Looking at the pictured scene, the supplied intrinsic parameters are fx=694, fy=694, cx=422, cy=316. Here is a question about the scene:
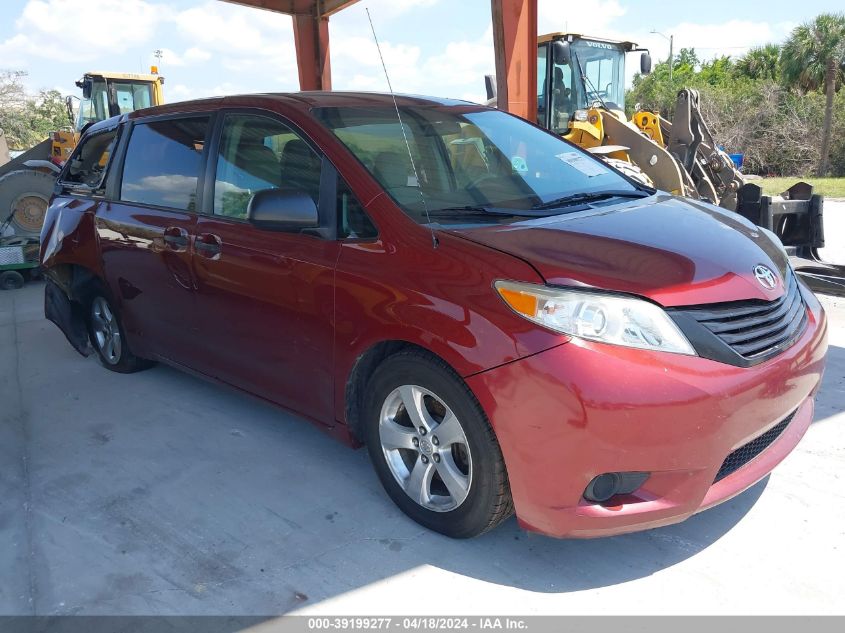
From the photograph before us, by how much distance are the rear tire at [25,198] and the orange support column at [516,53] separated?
6304 millimetres

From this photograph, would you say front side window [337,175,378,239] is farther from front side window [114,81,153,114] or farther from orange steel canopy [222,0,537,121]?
front side window [114,81,153,114]

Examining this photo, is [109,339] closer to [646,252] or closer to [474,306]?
[474,306]

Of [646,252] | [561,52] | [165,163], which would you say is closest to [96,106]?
[561,52]

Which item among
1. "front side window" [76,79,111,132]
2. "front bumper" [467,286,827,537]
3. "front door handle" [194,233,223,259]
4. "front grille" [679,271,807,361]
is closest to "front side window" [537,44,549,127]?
"front door handle" [194,233,223,259]

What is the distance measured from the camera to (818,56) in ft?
88.5

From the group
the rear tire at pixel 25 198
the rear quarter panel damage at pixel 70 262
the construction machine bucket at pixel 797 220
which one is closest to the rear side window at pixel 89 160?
the rear quarter panel damage at pixel 70 262

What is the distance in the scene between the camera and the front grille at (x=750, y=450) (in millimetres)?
2457

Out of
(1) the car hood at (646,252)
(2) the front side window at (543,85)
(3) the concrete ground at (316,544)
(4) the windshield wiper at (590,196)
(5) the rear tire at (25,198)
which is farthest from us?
(2) the front side window at (543,85)

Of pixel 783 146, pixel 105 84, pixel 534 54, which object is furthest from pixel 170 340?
pixel 783 146

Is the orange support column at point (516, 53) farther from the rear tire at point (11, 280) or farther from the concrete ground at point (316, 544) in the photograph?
the rear tire at point (11, 280)

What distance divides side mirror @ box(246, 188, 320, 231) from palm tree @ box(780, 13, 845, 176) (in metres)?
26.5

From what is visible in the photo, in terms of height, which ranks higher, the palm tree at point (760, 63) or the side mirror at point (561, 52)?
the palm tree at point (760, 63)

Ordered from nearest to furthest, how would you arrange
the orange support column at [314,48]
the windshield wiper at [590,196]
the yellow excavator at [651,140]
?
1. the windshield wiper at [590,196]
2. the yellow excavator at [651,140]
3. the orange support column at [314,48]

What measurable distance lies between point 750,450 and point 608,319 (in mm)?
799
